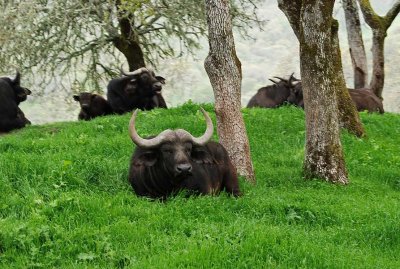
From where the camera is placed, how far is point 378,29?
72.1 ft

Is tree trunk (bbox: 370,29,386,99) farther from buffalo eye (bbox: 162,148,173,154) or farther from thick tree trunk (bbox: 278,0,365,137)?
buffalo eye (bbox: 162,148,173,154)

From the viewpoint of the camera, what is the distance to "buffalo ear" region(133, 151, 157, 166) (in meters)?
10.1

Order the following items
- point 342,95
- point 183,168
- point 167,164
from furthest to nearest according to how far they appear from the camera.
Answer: point 342,95, point 167,164, point 183,168

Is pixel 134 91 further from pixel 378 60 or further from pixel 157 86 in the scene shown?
pixel 378 60

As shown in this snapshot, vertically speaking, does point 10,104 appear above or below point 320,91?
below

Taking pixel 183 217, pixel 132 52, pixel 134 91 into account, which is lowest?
pixel 183 217

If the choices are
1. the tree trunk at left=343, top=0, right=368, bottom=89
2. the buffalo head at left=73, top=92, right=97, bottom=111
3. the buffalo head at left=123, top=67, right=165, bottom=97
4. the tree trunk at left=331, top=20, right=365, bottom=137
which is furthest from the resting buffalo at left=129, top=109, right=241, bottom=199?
the tree trunk at left=343, top=0, right=368, bottom=89

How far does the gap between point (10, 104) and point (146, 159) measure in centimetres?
992

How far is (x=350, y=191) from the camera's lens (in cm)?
1122

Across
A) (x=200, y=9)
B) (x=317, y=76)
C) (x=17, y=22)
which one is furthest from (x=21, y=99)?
(x=317, y=76)

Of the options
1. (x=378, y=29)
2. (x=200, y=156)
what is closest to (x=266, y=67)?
(x=378, y=29)

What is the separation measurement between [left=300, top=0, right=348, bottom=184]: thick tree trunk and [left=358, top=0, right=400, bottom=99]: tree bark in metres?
10.7

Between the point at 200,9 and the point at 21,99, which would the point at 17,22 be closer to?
the point at 21,99

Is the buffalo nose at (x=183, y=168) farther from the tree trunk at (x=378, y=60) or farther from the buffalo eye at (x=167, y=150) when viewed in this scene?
the tree trunk at (x=378, y=60)
